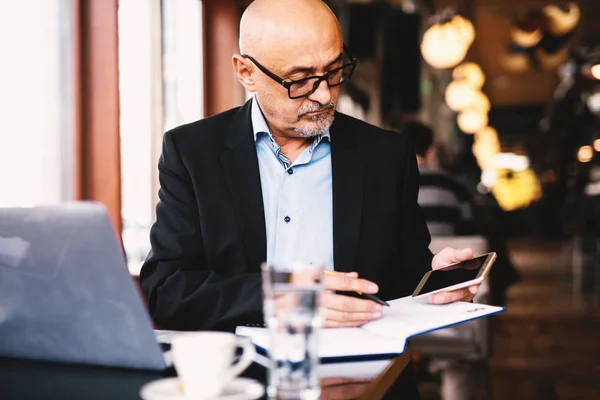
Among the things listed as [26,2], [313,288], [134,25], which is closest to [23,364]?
[313,288]

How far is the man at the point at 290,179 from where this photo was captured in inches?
70.7

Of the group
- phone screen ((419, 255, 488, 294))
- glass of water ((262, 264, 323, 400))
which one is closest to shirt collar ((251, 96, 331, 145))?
phone screen ((419, 255, 488, 294))

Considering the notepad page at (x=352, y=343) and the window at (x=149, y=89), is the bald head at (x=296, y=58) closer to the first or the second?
the notepad page at (x=352, y=343)

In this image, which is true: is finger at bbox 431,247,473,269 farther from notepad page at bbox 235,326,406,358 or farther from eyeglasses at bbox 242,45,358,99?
eyeglasses at bbox 242,45,358,99

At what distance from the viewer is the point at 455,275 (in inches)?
58.4

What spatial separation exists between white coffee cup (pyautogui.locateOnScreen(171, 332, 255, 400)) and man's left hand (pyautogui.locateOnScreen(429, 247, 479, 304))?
2.20 feet

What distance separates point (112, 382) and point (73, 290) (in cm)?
14

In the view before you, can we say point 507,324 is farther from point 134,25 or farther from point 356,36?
point 134,25

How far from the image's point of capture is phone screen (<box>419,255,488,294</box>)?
1.47 metres

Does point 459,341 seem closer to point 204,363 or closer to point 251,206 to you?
point 251,206

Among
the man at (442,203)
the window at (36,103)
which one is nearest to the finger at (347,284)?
the window at (36,103)

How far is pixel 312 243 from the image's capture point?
1.89m

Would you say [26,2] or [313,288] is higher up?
[26,2]

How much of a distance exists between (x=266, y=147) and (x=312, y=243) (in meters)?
0.28
